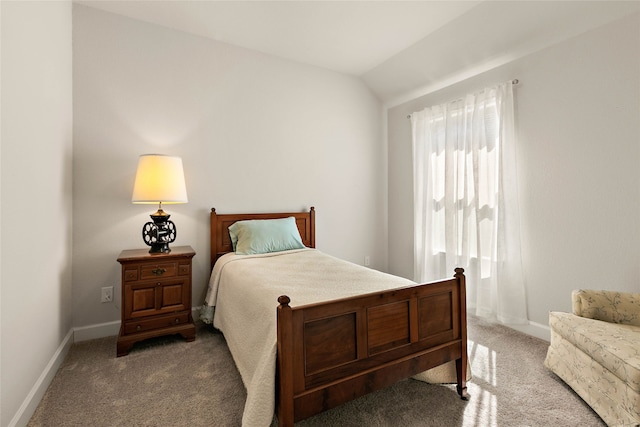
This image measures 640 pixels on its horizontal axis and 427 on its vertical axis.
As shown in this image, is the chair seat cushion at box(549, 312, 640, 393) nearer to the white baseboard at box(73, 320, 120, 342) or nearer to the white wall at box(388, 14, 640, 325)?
the white wall at box(388, 14, 640, 325)

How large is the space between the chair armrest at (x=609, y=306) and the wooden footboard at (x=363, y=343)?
0.81 metres

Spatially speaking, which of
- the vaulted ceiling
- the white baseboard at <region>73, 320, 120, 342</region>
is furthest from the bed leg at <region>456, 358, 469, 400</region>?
the white baseboard at <region>73, 320, 120, 342</region>

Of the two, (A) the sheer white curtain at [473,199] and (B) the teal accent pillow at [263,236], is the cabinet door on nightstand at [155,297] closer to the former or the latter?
(B) the teal accent pillow at [263,236]

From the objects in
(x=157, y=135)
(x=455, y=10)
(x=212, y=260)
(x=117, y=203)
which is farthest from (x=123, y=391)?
(x=455, y=10)

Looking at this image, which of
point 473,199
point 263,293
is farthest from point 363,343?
point 473,199

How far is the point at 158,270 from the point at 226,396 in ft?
3.71

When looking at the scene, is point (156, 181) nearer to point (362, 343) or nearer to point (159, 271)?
point (159, 271)

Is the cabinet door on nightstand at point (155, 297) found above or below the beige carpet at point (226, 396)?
above

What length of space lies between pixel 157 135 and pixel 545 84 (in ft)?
11.1

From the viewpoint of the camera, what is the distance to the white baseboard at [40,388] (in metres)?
1.48

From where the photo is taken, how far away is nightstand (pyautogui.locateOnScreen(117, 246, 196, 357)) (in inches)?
88.7

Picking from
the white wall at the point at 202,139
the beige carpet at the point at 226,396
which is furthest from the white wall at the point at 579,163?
the white wall at the point at 202,139

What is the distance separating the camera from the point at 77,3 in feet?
8.11

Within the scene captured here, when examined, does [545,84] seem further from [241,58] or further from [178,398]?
[178,398]
